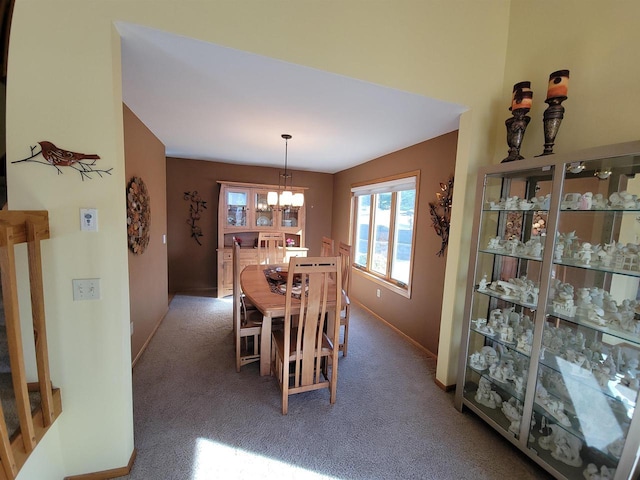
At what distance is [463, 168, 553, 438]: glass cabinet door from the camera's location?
1707 mm

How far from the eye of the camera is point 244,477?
1.47 meters

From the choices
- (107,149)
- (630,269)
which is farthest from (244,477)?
(630,269)

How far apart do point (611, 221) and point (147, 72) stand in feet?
9.66

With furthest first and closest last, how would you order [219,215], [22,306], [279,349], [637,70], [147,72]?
[219,215] → [279,349] → [147,72] → [637,70] → [22,306]

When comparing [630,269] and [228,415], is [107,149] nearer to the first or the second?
[228,415]

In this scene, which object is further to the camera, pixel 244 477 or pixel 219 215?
pixel 219 215

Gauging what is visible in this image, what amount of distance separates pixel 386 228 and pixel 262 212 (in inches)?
87.8

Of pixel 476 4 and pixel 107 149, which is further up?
pixel 476 4

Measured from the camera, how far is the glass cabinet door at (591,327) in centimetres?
132

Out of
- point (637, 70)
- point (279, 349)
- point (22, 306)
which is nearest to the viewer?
point (22, 306)

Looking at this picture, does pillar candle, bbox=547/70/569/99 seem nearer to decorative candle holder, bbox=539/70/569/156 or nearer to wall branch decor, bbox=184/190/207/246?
decorative candle holder, bbox=539/70/569/156

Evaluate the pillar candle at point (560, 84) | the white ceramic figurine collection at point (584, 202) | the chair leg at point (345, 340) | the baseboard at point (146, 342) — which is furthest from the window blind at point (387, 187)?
the baseboard at point (146, 342)

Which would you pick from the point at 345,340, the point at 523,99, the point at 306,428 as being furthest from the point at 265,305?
the point at 523,99

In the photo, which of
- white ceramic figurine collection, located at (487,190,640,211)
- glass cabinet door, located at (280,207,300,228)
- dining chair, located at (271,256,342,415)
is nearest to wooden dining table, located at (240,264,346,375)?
dining chair, located at (271,256,342,415)
